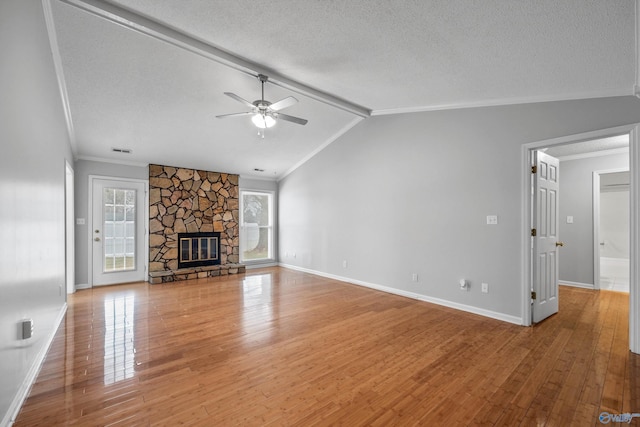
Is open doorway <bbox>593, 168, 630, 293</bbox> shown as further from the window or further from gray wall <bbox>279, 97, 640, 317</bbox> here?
the window

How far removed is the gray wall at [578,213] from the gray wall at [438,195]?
295 cm

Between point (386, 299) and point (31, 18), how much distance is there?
480 cm

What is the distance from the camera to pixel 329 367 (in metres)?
2.44

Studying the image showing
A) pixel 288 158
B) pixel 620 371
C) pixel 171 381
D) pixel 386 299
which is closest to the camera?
pixel 171 381

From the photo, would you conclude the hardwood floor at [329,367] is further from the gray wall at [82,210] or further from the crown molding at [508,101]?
the crown molding at [508,101]

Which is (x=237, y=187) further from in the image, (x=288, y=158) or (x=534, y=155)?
(x=534, y=155)

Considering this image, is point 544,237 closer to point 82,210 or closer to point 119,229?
point 119,229

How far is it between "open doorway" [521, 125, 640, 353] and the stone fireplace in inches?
213

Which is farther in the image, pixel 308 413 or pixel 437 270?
pixel 437 270

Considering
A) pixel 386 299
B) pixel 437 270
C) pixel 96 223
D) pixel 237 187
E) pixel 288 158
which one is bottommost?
pixel 386 299

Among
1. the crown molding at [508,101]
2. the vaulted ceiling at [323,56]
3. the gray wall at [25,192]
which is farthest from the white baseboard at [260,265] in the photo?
the crown molding at [508,101]

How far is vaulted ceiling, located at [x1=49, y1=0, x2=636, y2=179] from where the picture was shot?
2.15 metres

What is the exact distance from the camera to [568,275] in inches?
213

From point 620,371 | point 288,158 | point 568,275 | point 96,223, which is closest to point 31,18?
point 96,223
